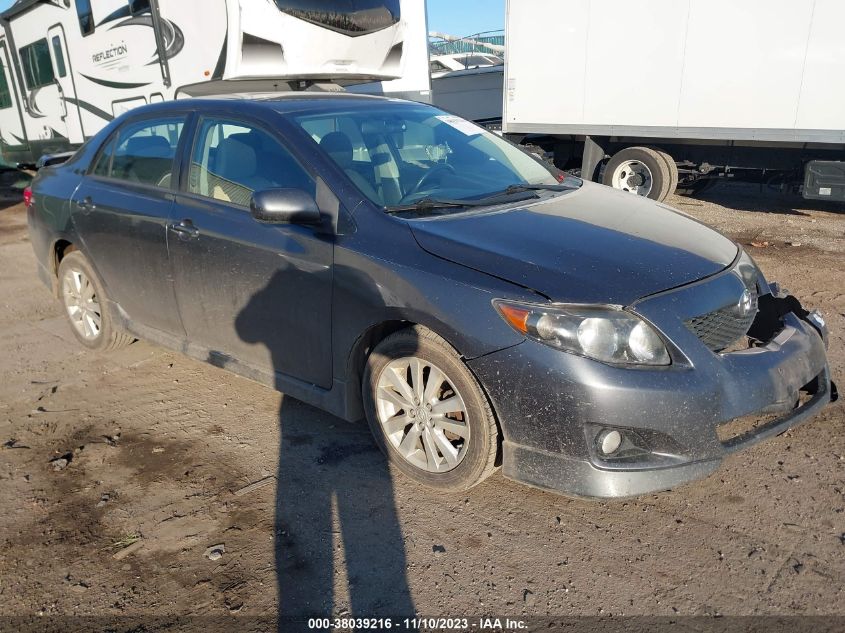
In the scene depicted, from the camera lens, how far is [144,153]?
430 cm

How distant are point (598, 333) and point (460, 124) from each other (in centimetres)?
213

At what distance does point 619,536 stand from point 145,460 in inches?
93.3

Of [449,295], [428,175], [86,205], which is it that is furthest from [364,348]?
Result: [86,205]

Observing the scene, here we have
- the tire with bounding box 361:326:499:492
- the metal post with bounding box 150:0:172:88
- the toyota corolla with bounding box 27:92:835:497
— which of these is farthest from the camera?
the metal post with bounding box 150:0:172:88

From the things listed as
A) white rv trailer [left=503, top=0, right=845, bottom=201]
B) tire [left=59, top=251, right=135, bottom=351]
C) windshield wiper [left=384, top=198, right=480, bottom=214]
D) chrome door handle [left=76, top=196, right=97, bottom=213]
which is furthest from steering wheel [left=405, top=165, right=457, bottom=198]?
white rv trailer [left=503, top=0, right=845, bottom=201]

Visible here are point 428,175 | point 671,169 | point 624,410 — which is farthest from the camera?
point 671,169

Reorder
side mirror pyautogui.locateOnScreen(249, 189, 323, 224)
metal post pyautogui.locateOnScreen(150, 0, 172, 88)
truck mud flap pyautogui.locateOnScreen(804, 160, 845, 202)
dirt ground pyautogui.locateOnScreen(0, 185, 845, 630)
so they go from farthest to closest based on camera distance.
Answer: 1. metal post pyautogui.locateOnScreen(150, 0, 172, 88)
2. truck mud flap pyautogui.locateOnScreen(804, 160, 845, 202)
3. side mirror pyautogui.locateOnScreen(249, 189, 323, 224)
4. dirt ground pyautogui.locateOnScreen(0, 185, 845, 630)

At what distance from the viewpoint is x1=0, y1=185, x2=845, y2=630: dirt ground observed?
2549 mm

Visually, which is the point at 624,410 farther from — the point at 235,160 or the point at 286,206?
the point at 235,160

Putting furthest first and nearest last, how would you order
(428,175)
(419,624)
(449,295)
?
(428,175) → (449,295) → (419,624)

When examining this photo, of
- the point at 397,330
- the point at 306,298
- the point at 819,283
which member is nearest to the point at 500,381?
the point at 397,330

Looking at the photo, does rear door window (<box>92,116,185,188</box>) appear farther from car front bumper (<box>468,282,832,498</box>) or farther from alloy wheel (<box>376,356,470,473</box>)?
car front bumper (<box>468,282,832,498</box>)

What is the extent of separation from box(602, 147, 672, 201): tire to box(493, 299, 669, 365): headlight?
7.50 metres

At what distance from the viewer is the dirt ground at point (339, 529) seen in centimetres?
255
